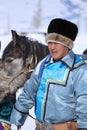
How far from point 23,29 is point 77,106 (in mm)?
1271

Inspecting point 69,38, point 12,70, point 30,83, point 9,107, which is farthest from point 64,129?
point 12,70

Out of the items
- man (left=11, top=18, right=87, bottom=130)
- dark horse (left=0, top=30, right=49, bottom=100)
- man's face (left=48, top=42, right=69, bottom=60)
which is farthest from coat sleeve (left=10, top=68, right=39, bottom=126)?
dark horse (left=0, top=30, right=49, bottom=100)

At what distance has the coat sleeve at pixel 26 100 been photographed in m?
1.83

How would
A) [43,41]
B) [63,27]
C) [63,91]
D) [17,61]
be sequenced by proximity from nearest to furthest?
1. [63,91]
2. [63,27]
3. [17,61]
4. [43,41]

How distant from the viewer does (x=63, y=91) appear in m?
1.67

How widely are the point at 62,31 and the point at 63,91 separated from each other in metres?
0.35

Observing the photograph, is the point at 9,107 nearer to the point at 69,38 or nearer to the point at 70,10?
the point at 69,38

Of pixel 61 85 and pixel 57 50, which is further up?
pixel 57 50

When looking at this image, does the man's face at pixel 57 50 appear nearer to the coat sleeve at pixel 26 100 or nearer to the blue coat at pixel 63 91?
the blue coat at pixel 63 91

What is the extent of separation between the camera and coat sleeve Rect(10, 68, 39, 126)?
183 centimetres

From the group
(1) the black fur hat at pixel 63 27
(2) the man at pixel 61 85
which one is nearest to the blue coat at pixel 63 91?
(2) the man at pixel 61 85

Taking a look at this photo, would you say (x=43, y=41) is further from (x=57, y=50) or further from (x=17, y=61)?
(x=57, y=50)

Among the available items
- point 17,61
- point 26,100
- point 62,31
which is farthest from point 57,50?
point 17,61

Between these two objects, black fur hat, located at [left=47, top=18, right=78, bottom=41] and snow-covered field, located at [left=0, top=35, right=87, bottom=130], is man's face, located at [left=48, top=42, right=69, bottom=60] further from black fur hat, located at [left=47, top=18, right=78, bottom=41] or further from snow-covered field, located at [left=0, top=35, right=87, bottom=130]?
snow-covered field, located at [left=0, top=35, right=87, bottom=130]
